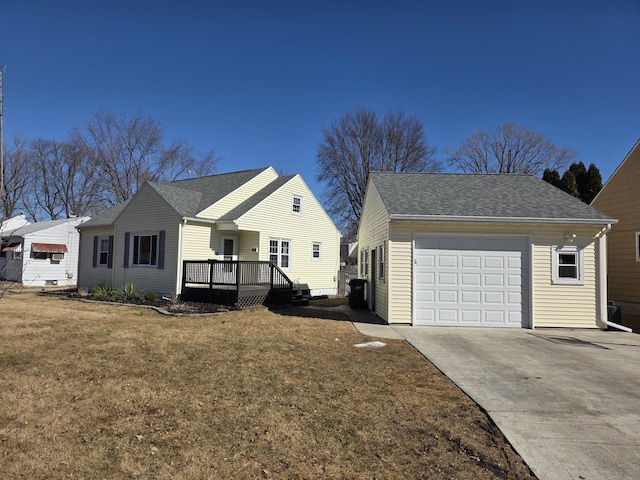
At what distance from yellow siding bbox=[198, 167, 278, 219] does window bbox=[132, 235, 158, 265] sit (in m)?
2.37

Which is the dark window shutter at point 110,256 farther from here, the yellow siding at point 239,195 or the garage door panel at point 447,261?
the garage door panel at point 447,261

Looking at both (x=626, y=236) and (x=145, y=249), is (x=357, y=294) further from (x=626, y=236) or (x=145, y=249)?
(x=626, y=236)

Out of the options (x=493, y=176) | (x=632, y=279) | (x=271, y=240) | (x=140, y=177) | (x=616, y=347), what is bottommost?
(x=616, y=347)

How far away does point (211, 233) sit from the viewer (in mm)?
16609

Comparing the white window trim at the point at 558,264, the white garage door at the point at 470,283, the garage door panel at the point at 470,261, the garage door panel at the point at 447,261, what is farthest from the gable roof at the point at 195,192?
the white window trim at the point at 558,264

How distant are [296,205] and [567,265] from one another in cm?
1210

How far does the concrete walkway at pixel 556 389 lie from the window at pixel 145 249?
10314mm

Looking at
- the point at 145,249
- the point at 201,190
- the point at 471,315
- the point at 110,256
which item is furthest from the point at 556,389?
the point at 110,256

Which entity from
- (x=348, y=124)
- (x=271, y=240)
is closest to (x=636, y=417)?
(x=271, y=240)

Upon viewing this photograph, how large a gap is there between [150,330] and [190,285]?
19.9 ft

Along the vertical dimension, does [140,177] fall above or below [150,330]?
above

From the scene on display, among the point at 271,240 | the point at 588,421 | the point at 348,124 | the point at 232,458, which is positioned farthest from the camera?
the point at 348,124

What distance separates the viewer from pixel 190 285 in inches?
591

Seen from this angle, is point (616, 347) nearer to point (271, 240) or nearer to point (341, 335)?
point (341, 335)
